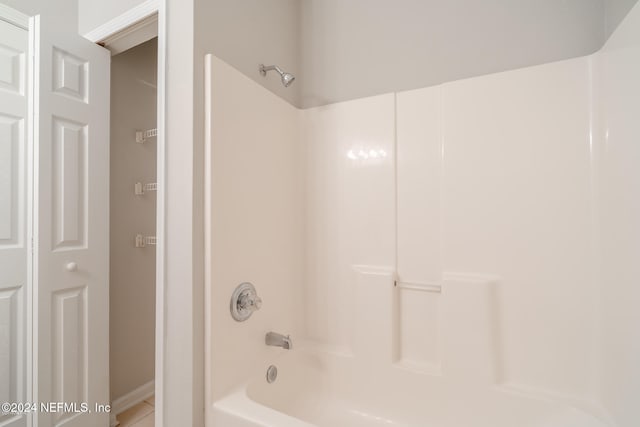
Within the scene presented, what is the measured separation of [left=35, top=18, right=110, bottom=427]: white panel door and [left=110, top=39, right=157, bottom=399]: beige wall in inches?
10.7

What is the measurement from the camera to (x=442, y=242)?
4.22 feet

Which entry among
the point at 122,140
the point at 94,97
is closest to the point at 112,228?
the point at 122,140

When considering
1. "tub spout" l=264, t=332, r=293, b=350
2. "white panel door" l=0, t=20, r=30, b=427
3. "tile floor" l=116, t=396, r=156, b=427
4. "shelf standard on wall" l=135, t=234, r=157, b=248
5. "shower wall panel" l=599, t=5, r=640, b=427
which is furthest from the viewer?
"shelf standard on wall" l=135, t=234, r=157, b=248

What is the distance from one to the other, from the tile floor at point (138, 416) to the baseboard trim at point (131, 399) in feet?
0.09

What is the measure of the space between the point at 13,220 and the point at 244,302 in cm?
134

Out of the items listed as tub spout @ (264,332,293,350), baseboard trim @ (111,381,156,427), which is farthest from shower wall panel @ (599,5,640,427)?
baseboard trim @ (111,381,156,427)

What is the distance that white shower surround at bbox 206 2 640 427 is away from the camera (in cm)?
101

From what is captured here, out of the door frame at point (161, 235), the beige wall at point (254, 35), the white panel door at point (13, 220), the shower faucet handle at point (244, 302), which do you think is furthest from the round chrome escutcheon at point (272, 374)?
the beige wall at point (254, 35)

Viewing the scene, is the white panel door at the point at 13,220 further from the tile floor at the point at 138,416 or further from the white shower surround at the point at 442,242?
the white shower surround at the point at 442,242

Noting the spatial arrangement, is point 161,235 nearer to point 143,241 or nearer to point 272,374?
point 272,374

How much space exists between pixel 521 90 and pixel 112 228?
243 centimetres

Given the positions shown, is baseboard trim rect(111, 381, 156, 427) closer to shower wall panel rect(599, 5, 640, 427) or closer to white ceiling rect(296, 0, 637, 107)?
white ceiling rect(296, 0, 637, 107)

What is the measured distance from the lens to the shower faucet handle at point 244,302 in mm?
1131

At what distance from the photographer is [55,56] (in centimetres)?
137
